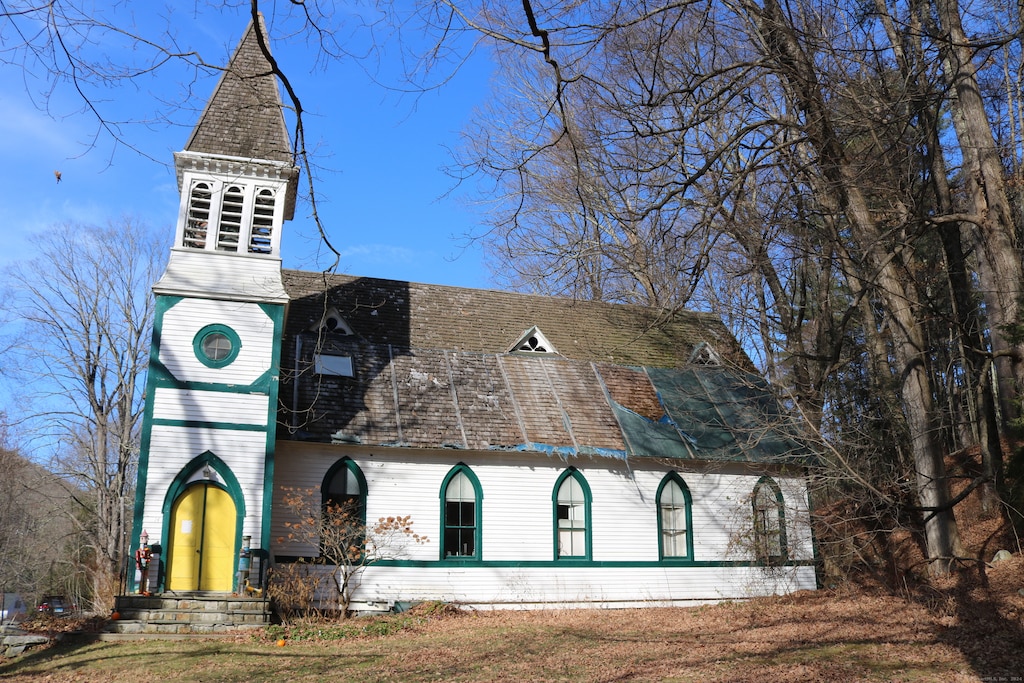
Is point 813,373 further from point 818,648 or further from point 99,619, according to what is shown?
point 99,619

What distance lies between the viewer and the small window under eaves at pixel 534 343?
2297 cm

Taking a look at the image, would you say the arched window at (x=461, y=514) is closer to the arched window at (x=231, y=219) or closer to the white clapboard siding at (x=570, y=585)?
the white clapboard siding at (x=570, y=585)

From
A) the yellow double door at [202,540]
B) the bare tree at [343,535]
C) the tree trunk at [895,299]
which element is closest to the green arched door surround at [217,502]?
the yellow double door at [202,540]

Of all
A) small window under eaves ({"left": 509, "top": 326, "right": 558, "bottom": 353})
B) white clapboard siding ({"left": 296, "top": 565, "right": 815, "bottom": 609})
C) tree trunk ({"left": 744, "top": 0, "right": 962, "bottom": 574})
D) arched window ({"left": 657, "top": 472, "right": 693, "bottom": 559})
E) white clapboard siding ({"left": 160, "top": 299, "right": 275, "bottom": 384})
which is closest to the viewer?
tree trunk ({"left": 744, "top": 0, "right": 962, "bottom": 574})

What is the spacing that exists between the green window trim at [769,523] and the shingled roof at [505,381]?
0.99 m

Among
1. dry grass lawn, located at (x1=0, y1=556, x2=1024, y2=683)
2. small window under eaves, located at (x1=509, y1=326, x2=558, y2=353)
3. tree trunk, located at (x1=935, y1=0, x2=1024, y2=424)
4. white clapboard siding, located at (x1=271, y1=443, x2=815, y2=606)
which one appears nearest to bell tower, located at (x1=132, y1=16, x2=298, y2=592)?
white clapboard siding, located at (x1=271, y1=443, x2=815, y2=606)

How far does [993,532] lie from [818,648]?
28.9ft

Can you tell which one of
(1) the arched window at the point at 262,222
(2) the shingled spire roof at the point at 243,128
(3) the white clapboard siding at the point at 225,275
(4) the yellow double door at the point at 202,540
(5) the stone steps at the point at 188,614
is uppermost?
(2) the shingled spire roof at the point at 243,128

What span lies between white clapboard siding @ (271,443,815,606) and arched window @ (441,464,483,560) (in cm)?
18

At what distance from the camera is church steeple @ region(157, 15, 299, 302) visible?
59.7 feet

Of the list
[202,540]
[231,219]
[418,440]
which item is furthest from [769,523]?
[231,219]

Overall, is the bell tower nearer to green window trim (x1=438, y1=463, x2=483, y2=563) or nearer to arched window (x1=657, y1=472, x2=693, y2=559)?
green window trim (x1=438, y1=463, x2=483, y2=563)

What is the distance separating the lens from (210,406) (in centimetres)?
1736

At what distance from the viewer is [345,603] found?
1706 centimetres
